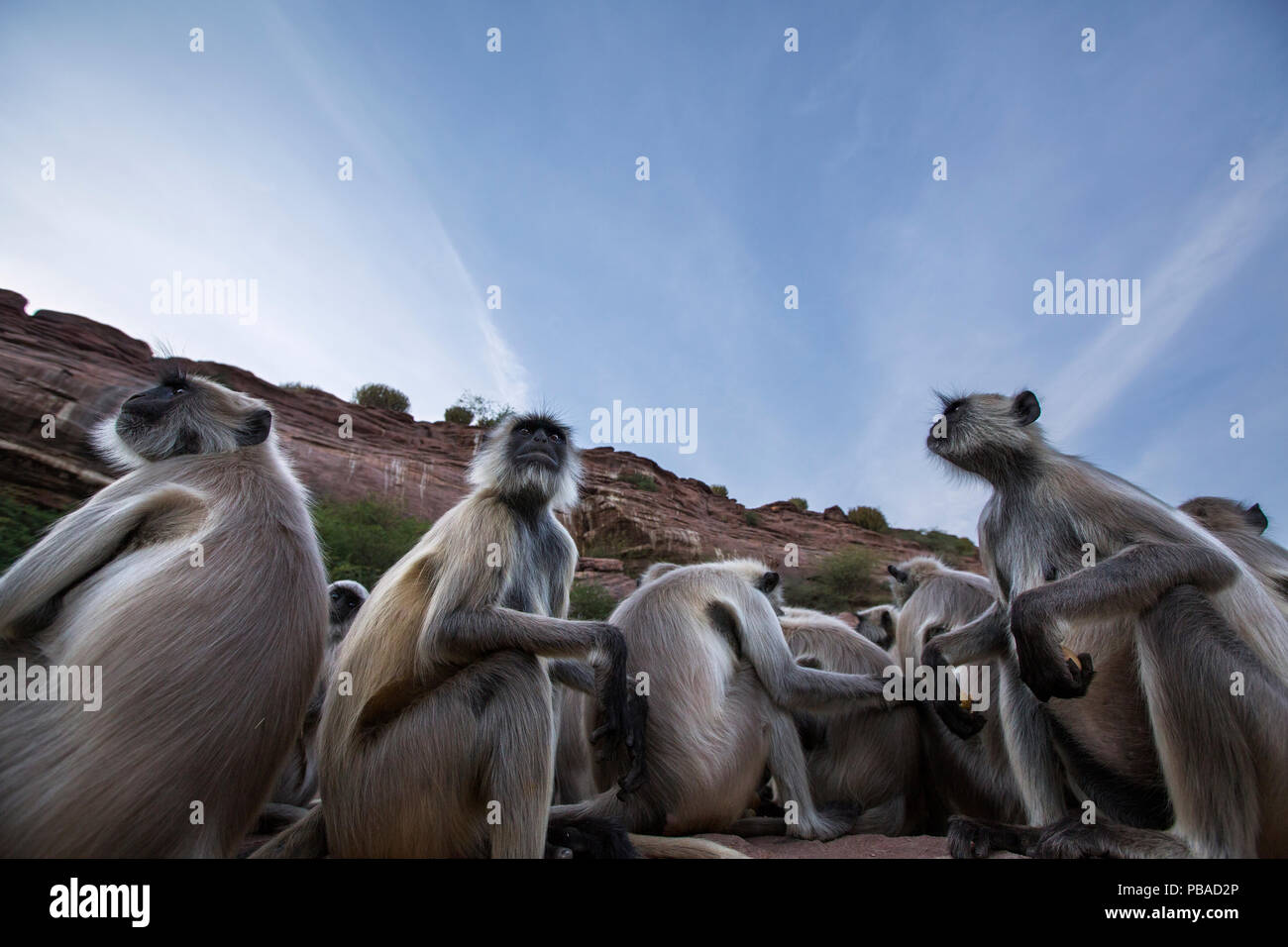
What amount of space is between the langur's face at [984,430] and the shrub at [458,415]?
26.2m

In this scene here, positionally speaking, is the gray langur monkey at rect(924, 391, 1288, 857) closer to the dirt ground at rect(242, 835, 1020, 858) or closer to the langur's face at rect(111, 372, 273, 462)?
the dirt ground at rect(242, 835, 1020, 858)

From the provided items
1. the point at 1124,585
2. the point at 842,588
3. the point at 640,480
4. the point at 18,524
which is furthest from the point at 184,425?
the point at 640,480

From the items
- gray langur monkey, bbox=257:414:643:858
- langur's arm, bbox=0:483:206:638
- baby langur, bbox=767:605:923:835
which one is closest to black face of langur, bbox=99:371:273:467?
langur's arm, bbox=0:483:206:638

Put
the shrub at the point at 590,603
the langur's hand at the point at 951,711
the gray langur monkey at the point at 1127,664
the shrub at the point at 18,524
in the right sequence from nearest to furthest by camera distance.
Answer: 1. the gray langur monkey at the point at 1127,664
2. the langur's hand at the point at 951,711
3. the shrub at the point at 18,524
4. the shrub at the point at 590,603

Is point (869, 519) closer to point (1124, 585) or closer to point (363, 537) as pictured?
point (363, 537)

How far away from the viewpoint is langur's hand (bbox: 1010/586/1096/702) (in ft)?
9.12

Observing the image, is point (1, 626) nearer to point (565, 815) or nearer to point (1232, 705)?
point (565, 815)

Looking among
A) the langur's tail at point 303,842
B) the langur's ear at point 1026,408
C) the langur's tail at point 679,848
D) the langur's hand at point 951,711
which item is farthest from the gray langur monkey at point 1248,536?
the langur's tail at point 303,842

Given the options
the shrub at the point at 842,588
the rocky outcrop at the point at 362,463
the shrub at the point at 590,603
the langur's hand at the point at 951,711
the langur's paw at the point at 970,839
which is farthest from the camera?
the shrub at the point at 842,588

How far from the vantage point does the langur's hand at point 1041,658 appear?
2781mm

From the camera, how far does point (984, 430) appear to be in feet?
13.0

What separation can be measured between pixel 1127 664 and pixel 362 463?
67.2ft

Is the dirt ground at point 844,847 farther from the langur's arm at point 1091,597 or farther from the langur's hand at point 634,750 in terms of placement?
the langur's arm at point 1091,597

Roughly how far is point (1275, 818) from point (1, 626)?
4.81m
